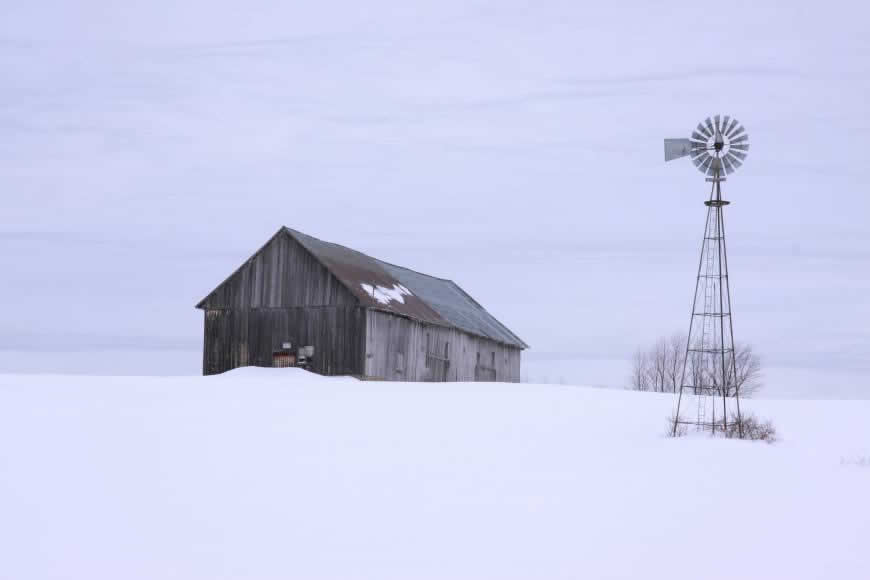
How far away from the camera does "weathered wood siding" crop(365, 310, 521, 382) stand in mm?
40312

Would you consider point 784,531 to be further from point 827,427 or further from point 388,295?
point 388,295

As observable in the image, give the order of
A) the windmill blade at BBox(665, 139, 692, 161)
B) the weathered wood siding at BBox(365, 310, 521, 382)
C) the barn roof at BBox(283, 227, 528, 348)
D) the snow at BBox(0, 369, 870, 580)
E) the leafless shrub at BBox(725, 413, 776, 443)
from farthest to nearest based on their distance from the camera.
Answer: the barn roof at BBox(283, 227, 528, 348) < the weathered wood siding at BBox(365, 310, 521, 382) < the windmill blade at BBox(665, 139, 692, 161) < the leafless shrub at BBox(725, 413, 776, 443) < the snow at BBox(0, 369, 870, 580)

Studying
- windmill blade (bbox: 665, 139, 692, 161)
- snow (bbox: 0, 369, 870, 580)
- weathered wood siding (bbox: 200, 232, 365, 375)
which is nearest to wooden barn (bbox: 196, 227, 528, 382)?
weathered wood siding (bbox: 200, 232, 365, 375)

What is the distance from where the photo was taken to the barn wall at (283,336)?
39.8m

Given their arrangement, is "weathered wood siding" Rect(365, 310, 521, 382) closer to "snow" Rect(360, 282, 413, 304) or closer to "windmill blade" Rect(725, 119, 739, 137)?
"snow" Rect(360, 282, 413, 304)

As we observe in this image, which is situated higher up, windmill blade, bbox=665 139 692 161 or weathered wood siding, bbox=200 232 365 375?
windmill blade, bbox=665 139 692 161

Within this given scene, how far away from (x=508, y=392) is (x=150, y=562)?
2708 centimetres

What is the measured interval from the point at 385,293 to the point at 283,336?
5035 millimetres

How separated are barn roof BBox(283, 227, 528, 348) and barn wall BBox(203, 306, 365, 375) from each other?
149 cm

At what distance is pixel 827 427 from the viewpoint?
3086 centimetres

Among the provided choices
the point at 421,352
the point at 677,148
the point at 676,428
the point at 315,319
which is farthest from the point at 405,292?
the point at 676,428

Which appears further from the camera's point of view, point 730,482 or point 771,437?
point 771,437

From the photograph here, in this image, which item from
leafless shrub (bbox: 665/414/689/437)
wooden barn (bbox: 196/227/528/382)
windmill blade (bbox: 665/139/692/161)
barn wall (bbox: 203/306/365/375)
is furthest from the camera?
wooden barn (bbox: 196/227/528/382)

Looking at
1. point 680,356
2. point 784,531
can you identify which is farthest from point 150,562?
point 680,356
